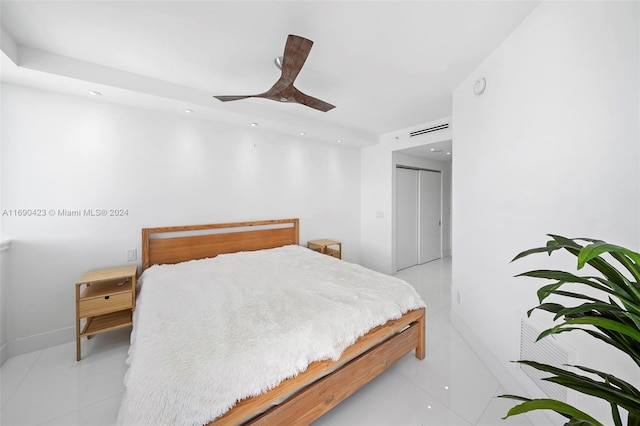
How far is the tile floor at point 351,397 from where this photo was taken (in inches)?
60.8

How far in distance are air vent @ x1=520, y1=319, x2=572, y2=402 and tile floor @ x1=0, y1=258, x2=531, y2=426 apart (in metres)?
0.30

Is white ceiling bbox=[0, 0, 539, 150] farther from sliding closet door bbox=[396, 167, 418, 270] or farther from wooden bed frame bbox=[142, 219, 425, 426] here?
sliding closet door bbox=[396, 167, 418, 270]

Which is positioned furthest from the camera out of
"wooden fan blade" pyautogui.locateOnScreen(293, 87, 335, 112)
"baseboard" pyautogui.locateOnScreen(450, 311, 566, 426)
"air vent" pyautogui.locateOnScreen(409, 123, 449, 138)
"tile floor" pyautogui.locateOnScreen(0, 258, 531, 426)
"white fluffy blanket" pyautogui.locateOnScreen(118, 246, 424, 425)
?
"air vent" pyautogui.locateOnScreen(409, 123, 449, 138)

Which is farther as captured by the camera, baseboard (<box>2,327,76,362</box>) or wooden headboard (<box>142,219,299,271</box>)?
wooden headboard (<box>142,219,299,271</box>)

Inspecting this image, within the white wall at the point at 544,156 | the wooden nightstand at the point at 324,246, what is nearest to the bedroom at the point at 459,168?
the white wall at the point at 544,156

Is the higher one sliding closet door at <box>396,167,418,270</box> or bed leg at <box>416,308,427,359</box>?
sliding closet door at <box>396,167,418,270</box>

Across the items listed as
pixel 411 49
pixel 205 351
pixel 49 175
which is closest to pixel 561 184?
pixel 411 49

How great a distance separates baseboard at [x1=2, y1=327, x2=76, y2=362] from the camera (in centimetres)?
213

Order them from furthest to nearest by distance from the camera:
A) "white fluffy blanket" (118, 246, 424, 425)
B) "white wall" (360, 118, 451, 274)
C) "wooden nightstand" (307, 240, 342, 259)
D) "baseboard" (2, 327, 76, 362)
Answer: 1. "white wall" (360, 118, 451, 274)
2. "wooden nightstand" (307, 240, 342, 259)
3. "baseboard" (2, 327, 76, 362)
4. "white fluffy blanket" (118, 246, 424, 425)

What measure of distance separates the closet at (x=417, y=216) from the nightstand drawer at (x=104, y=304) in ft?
13.1

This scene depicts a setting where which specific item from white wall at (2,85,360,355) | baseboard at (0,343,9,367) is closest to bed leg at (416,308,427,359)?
white wall at (2,85,360,355)

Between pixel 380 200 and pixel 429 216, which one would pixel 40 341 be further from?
pixel 429 216

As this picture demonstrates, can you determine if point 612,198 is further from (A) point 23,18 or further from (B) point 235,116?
(A) point 23,18

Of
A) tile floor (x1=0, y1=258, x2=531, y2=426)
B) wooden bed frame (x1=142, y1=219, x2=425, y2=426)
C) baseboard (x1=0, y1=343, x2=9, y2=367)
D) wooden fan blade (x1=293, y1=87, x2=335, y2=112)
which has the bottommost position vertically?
tile floor (x1=0, y1=258, x2=531, y2=426)
